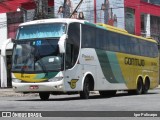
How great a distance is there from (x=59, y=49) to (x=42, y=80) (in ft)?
5.33

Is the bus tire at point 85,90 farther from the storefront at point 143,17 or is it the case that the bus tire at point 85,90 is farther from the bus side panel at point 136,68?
the storefront at point 143,17

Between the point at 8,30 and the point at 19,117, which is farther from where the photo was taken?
the point at 8,30

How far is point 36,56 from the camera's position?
20.2 meters

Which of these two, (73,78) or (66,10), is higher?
(66,10)

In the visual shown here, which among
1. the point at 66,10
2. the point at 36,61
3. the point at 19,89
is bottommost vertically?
the point at 19,89

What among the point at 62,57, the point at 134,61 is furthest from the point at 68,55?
the point at 134,61

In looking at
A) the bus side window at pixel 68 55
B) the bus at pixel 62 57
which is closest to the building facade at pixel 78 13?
the bus at pixel 62 57

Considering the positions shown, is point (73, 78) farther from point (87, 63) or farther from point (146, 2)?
point (146, 2)

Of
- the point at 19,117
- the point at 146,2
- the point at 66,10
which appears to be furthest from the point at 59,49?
the point at 146,2

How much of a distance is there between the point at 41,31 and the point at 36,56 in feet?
4.10

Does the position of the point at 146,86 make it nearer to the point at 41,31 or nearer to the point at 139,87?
the point at 139,87

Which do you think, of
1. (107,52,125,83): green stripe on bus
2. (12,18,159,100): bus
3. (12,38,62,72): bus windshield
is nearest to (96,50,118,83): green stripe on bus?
(12,18,159,100): bus

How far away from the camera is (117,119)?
38.5ft

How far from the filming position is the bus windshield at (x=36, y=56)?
1989cm
